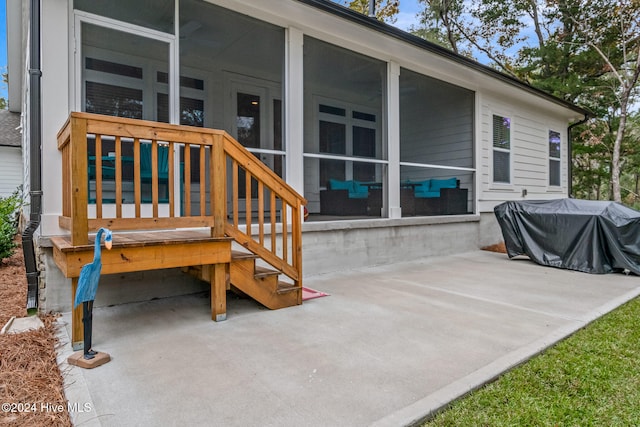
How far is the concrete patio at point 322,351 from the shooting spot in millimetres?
1701

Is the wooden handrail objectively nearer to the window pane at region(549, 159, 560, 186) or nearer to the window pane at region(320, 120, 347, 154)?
the window pane at region(320, 120, 347, 154)

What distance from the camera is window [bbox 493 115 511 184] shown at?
25.3 feet

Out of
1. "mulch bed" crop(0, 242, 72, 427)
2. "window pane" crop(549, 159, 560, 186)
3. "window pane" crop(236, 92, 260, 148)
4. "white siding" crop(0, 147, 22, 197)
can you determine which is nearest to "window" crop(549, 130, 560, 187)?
"window pane" crop(549, 159, 560, 186)

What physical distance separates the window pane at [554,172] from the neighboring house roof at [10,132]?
15079 mm

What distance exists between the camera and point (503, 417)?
167 centimetres

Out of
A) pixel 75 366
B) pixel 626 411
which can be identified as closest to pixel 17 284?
pixel 75 366

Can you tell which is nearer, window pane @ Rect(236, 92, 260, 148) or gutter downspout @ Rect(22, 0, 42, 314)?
gutter downspout @ Rect(22, 0, 42, 314)

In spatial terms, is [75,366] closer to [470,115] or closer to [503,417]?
[503,417]

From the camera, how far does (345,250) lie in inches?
200

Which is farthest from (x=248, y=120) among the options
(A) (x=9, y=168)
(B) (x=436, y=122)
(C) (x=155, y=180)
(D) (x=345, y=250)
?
(A) (x=9, y=168)

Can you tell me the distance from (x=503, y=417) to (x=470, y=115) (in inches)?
269

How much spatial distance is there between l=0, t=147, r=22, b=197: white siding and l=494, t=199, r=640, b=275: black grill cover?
1453 centimetres

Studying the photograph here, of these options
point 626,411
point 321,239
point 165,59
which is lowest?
point 626,411

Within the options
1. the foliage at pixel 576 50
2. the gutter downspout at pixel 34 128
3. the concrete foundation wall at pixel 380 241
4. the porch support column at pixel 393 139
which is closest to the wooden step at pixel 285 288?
the concrete foundation wall at pixel 380 241
